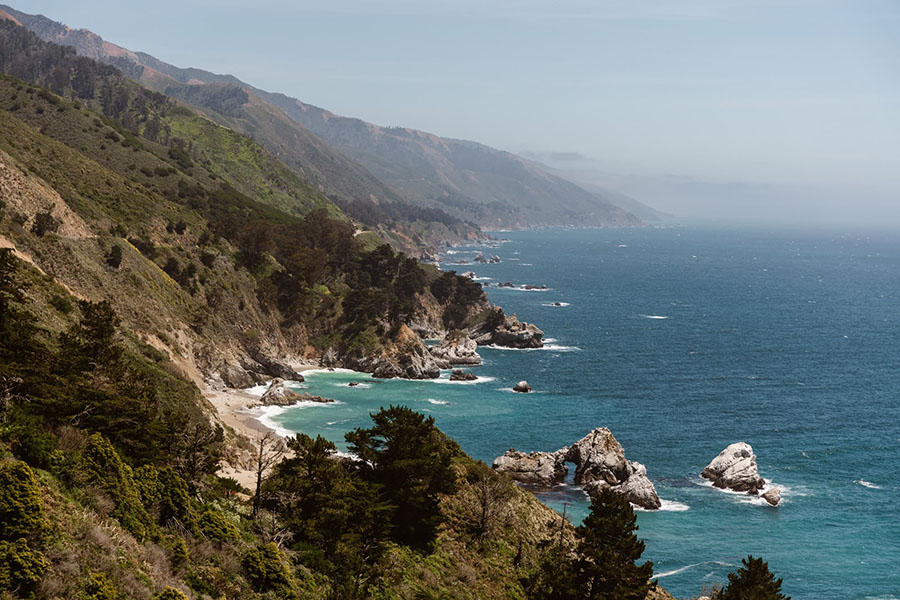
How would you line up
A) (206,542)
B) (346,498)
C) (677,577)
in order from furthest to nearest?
(677,577)
(346,498)
(206,542)

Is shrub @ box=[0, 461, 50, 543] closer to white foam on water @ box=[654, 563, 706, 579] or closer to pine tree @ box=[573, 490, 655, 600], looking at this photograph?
pine tree @ box=[573, 490, 655, 600]

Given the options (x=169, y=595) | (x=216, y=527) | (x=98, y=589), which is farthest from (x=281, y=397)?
(x=98, y=589)

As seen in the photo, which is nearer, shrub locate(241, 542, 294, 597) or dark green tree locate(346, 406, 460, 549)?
shrub locate(241, 542, 294, 597)

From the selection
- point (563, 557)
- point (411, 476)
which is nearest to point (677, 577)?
point (563, 557)

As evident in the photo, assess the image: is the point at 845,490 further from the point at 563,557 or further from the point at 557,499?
the point at 563,557

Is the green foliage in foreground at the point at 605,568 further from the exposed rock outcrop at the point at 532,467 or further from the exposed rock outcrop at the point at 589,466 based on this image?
the exposed rock outcrop at the point at 532,467

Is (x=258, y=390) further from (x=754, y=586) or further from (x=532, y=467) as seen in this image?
(x=754, y=586)

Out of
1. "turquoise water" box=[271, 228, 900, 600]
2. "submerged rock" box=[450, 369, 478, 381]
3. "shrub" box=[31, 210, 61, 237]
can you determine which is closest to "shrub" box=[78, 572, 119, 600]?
"turquoise water" box=[271, 228, 900, 600]
